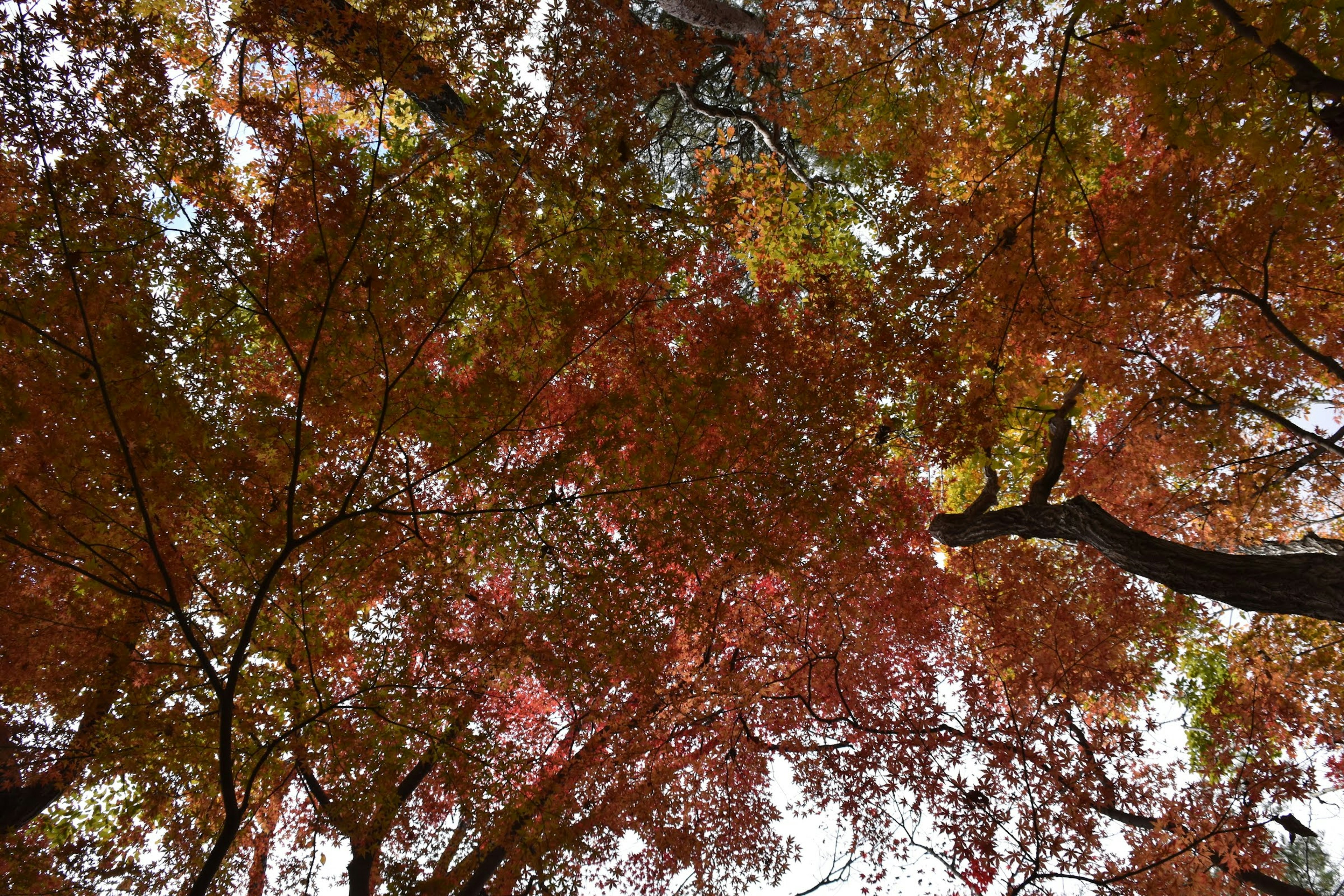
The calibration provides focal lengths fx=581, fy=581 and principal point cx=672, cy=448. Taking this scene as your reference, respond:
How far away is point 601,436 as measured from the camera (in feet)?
20.2

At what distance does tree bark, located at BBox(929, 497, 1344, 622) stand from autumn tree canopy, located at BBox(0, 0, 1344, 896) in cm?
4

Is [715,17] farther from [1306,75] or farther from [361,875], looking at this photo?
[361,875]

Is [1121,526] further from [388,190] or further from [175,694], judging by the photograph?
[175,694]

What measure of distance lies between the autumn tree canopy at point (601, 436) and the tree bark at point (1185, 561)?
40 millimetres

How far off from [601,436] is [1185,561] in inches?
219

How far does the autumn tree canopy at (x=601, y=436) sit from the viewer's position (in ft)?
16.2

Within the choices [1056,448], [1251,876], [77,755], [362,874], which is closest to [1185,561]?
[1056,448]

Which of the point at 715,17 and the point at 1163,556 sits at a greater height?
the point at 715,17

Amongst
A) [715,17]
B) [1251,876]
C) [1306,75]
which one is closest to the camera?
[1306,75]

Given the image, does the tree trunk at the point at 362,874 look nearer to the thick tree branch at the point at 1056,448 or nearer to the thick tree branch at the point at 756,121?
the thick tree branch at the point at 1056,448

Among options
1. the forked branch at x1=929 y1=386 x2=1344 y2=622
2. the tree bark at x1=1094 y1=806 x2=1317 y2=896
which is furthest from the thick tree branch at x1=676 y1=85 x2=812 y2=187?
the tree bark at x1=1094 y1=806 x2=1317 y2=896

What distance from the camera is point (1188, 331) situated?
280 inches

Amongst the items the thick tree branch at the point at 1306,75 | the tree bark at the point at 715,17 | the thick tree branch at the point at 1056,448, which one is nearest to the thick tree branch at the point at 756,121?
the tree bark at the point at 715,17

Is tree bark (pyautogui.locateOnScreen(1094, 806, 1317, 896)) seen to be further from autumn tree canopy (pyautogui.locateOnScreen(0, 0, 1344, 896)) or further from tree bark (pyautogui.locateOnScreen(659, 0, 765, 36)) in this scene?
tree bark (pyautogui.locateOnScreen(659, 0, 765, 36))
